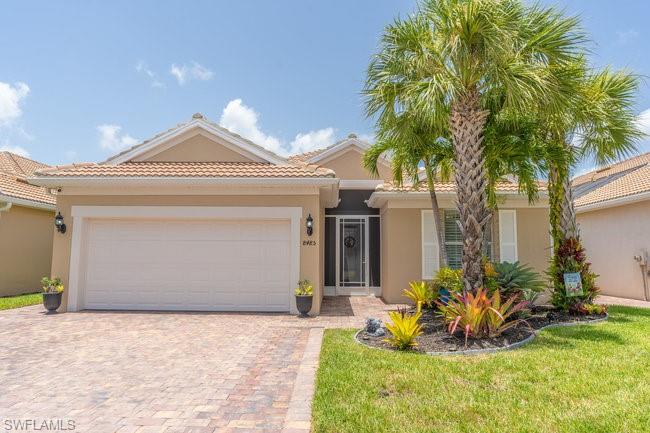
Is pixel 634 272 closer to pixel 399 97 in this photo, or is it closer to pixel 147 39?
pixel 399 97

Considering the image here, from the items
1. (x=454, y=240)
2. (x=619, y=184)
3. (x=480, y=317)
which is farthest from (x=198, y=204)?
(x=619, y=184)

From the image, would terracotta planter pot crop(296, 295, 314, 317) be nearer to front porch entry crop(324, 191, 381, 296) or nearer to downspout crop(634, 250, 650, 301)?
front porch entry crop(324, 191, 381, 296)

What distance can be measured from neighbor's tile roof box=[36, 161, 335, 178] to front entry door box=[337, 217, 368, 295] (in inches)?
190

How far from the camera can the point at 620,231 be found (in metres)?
15.4

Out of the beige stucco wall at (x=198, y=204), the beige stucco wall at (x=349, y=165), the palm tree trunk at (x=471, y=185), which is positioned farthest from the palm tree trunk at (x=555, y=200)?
the beige stucco wall at (x=349, y=165)

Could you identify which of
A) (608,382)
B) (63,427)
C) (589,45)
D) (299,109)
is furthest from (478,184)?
(299,109)

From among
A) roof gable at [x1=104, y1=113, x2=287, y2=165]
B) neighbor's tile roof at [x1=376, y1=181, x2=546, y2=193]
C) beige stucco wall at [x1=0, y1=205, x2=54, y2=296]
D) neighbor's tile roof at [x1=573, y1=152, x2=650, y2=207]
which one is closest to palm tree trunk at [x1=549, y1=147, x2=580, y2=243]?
neighbor's tile roof at [x1=376, y1=181, x2=546, y2=193]

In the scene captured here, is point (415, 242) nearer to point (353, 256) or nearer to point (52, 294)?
point (353, 256)

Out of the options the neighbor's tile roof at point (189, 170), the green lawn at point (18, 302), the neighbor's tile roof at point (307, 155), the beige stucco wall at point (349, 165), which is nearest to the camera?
the neighbor's tile roof at point (189, 170)

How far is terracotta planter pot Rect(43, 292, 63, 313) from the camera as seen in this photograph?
1069 cm

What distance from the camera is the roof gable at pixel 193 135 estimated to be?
503 inches

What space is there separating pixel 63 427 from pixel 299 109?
48.7 ft

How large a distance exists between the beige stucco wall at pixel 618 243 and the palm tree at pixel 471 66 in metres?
9.87

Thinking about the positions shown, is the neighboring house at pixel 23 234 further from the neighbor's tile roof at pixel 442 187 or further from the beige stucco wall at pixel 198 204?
the neighbor's tile roof at pixel 442 187
